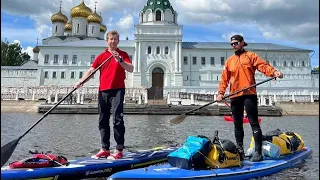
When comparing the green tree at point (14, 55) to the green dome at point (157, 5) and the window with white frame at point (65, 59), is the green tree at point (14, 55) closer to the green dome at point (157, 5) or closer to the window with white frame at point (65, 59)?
the window with white frame at point (65, 59)

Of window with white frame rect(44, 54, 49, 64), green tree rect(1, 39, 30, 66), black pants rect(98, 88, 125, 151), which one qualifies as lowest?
black pants rect(98, 88, 125, 151)

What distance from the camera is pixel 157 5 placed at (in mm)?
52812

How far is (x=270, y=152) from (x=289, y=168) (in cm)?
50

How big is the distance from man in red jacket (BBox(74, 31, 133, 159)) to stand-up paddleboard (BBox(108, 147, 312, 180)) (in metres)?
1.08

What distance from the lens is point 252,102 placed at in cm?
562

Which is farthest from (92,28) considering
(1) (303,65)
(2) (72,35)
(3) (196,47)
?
(1) (303,65)

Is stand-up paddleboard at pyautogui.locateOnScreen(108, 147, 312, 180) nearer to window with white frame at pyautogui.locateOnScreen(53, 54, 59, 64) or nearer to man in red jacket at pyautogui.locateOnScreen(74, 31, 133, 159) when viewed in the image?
man in red jacket at pyautogui.locateOnScreen(74, 31, 133, 159)

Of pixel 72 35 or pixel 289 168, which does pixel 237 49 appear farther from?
pixel 72 35

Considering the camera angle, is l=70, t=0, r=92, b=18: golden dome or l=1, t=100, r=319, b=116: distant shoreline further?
l=70, t=0, r=92, b=18: golden dome

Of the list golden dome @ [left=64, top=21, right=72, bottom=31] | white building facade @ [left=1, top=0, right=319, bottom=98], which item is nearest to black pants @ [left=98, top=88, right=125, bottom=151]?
Answer: white building facade @ [left=1, top=0, right=319, bottom=98]

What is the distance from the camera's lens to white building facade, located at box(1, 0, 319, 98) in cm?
5041

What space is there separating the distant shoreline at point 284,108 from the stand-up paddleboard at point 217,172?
26.0 m

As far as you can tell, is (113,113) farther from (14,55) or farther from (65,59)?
(14,55)

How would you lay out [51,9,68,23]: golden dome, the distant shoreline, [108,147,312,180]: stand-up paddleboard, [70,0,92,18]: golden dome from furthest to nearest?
[51,9,68,23]: golden dome < [70,0,92,18]: golden dome < the distant shoreline < [108,147,312,180]: stand-up paddleboard
